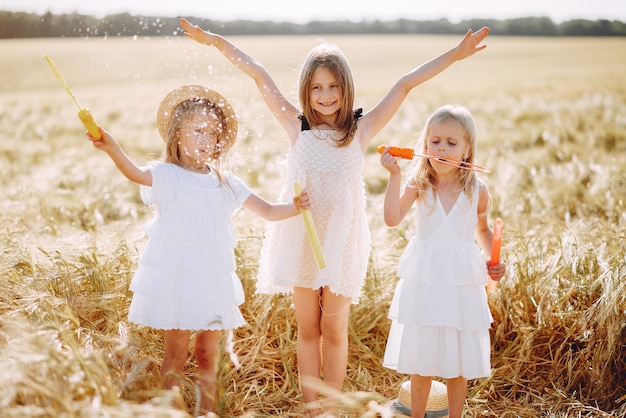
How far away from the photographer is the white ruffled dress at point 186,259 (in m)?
2.95

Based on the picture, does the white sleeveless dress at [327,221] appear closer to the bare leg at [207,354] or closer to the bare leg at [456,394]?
the bare leg at [207,354]

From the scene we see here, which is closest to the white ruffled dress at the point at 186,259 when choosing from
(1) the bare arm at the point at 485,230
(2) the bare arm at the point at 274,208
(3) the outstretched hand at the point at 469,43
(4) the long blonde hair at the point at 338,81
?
(2) the bare arm at the point at 274,208

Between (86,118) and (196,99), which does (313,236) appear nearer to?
(196,99)

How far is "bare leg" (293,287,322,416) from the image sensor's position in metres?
3.33

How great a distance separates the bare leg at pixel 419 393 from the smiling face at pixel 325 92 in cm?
135

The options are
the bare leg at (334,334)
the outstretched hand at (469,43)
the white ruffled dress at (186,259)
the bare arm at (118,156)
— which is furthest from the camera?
the outstretched hand at (469,43)

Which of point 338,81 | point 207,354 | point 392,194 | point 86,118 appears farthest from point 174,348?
point 338,81

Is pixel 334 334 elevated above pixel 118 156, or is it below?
below

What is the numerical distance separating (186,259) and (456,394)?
141 centimetres

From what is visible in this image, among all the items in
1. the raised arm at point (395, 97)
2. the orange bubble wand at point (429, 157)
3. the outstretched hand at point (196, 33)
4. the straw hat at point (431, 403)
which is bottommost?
the straw hat at point (431, 403)

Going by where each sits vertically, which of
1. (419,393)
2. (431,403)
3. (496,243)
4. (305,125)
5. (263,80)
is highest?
(263,80)

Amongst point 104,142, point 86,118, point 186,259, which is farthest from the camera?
point 186,259

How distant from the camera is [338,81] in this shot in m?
3.20

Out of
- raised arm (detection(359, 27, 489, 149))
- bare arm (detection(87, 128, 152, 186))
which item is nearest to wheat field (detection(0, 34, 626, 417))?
raised arm (detection(359, 27, 489, 149))
